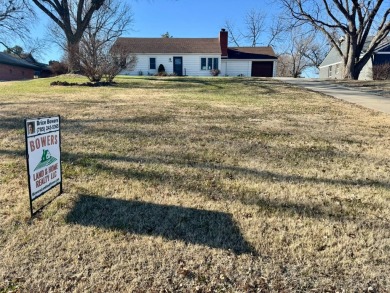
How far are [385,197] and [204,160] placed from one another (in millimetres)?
2531

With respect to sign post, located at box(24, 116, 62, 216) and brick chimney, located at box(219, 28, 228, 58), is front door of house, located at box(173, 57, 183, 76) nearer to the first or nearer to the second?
brick chimney, located at box(219, 28, 228, 58)

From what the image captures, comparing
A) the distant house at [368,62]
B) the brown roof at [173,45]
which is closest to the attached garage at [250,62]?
the brown roof at [173,45]

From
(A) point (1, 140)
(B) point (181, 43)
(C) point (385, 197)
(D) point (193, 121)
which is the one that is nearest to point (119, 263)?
(C) point (385, 197)

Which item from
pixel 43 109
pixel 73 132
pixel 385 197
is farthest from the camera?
pixel 43 109

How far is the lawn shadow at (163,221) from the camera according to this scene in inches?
121

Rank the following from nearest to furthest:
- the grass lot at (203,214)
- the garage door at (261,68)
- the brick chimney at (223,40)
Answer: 1. the grass lot at (203,214)
2. the brick chimney at (223,40)
3. the garage door at (261,68)

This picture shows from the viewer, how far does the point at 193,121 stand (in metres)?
8.25

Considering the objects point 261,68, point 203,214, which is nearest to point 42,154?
point 203,214

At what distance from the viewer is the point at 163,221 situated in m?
3.37

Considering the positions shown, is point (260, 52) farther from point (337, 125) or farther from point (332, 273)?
point (332, 273)

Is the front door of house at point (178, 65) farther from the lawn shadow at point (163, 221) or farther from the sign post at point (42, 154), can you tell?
the lawn shadow at point (163, 221)

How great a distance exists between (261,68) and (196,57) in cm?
748

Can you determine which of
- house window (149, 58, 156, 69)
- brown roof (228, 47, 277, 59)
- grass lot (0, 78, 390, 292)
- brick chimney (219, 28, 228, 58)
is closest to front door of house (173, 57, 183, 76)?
house window (149, 58, 156, 69)

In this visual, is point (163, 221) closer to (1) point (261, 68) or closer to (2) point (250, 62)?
(2) point (250, 62)
